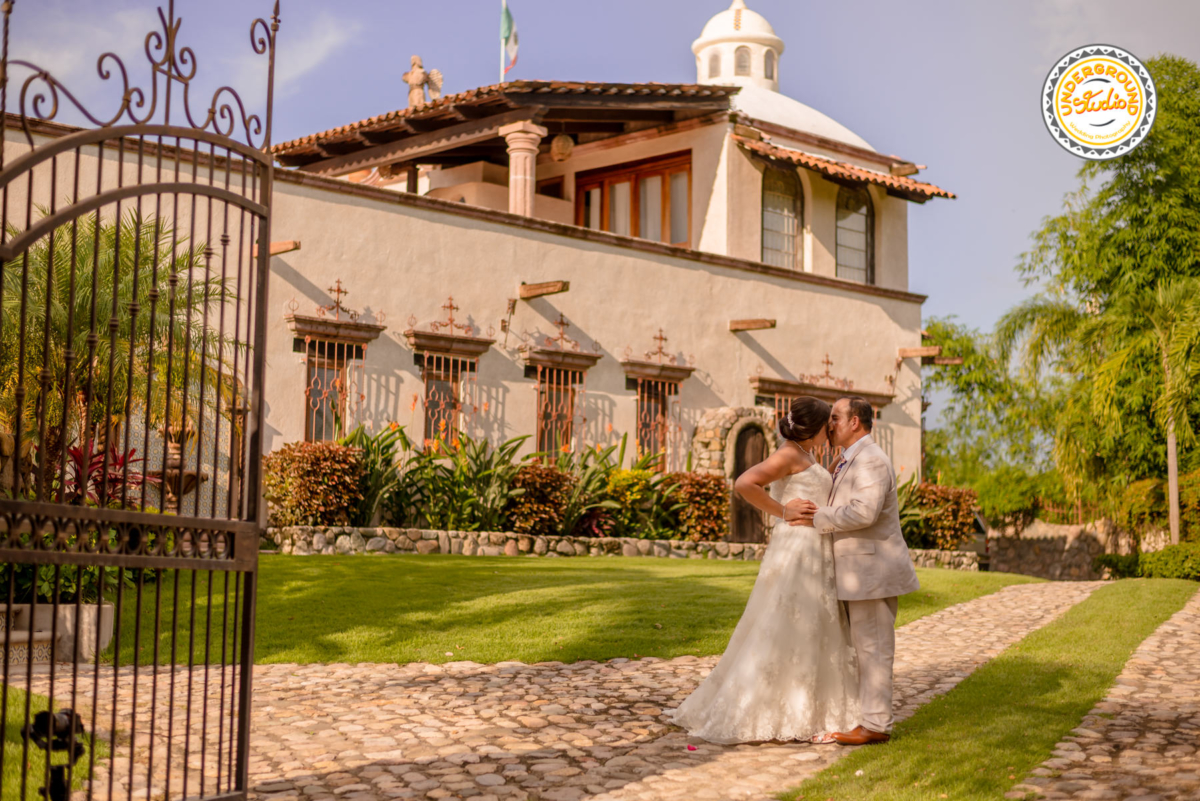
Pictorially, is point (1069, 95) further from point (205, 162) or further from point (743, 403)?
point (205, 162)

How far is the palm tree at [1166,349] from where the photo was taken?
20938 mm

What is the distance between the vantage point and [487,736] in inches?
249

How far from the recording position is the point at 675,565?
15039 mm

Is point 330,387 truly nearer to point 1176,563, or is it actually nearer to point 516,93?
point 516,93

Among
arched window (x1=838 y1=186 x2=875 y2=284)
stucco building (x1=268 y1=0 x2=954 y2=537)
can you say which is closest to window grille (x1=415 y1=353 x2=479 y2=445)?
stucco building (x1=268 y1=0 x2=954 y2=537)

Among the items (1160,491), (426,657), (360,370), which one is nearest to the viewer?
(426,657)

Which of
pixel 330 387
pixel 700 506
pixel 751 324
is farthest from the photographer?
pixel 751 324

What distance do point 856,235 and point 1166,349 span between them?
5.81 m

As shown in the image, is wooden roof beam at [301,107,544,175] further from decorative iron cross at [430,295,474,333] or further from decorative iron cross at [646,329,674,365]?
decorative iron cross at [646,329,674,365]

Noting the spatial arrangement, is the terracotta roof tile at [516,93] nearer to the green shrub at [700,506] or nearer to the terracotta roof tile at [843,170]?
the terracotta roof tile at [843,170]

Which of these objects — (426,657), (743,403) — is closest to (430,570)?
(426,657)

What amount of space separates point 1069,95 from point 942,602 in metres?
9.23

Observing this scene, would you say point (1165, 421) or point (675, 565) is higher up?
point (1165, 421)

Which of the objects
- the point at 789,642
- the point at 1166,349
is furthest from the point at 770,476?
the point at 1166,349
